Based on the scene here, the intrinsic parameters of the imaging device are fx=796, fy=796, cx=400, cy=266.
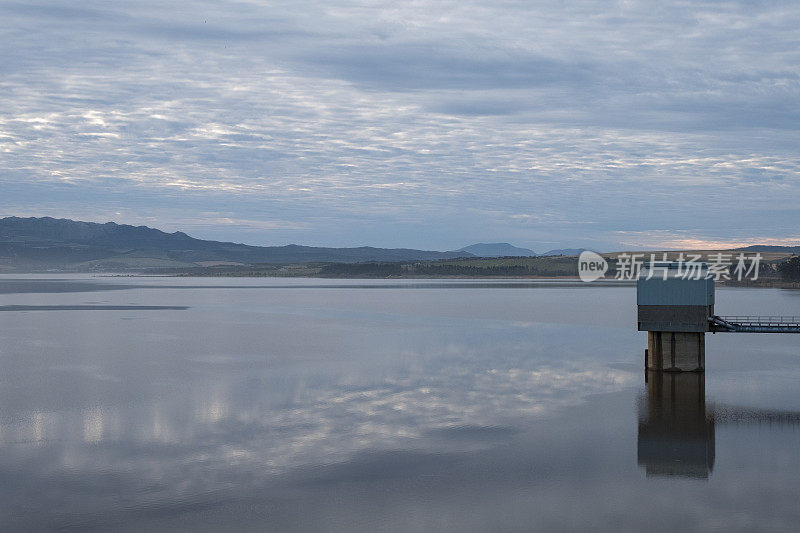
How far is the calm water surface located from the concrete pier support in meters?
1.06

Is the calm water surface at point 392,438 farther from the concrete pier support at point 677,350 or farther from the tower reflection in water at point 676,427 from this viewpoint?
the concrete pier support at point 677,350

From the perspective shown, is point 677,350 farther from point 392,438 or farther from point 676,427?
point 392,438

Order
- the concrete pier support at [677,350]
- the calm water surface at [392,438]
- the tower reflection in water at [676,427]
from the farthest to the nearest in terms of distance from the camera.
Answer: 1. the concrete pier support at [677,350]
2. the tower reflection in water at [676,427]
3. the calm water surface at [392,438]

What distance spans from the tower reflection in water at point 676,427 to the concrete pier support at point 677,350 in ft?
1.73

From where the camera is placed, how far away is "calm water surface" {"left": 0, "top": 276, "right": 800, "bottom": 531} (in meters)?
22.6

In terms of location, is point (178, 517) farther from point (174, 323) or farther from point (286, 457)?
point (174, 323)

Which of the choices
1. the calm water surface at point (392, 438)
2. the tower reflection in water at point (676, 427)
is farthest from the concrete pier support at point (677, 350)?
the calm water surface at point (392, 438)

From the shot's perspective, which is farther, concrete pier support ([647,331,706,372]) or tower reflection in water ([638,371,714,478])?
concrete pier support ([647,331,706,372])

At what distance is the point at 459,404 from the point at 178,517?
61.1ft

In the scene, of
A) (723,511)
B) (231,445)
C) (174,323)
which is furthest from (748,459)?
(174,323)

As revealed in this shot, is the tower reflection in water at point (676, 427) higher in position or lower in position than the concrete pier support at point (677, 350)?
lower

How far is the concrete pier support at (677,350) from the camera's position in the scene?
146ft

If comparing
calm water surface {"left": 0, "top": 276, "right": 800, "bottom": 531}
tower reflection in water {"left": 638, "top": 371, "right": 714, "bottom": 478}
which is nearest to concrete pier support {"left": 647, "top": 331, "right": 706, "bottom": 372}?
tower reflection in water {"left": 638, "top": 371, "right": 714, "bottom": 478}

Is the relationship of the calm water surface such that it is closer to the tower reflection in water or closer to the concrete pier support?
the tower reflection in water
